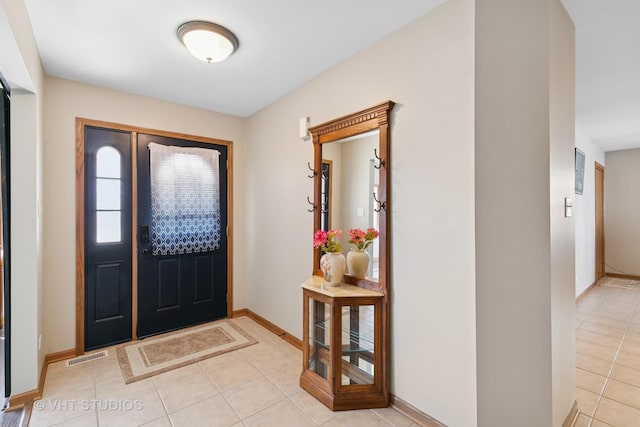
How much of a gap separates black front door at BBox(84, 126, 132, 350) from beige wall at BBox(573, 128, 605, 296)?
5.60 m

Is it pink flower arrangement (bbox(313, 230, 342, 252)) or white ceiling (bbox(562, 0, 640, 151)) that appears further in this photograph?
pink flower arrangement (bbox(313, 230, 342, 252))

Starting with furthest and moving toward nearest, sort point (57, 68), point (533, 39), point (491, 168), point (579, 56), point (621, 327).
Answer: point (621, 327) → point (57, 68) → point (579, 56) → point (491, 168) → point (533, 39)

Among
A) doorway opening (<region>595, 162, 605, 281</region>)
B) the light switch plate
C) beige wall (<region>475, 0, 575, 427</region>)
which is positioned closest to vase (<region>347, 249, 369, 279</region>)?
beige wall (<region>475, 0, 575, 427</region>)

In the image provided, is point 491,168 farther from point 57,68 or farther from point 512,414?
point 57,68

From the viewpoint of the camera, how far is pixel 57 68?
98.0 inches

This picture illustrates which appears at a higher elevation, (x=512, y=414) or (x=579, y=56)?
(x=579, y=56)

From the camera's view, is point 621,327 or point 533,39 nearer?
point 533,39

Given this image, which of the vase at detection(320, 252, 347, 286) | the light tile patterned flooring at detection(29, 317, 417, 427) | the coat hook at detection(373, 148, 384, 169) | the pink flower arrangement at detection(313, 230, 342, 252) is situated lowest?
the light tile patterned flooring at detection(29, 317, 417, 427)

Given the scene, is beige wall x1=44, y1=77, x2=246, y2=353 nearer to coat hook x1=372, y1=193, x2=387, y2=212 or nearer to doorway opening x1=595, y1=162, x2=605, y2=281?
coat hook x1=372, y1=193, x2=387, y2=212

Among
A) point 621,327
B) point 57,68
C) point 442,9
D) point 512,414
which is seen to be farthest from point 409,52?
point 621,327

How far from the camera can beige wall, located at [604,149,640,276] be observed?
5344mm

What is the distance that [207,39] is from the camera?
1980 mm

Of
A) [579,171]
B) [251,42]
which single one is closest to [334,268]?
[251,42]

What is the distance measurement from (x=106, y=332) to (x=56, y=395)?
31.5 inches
